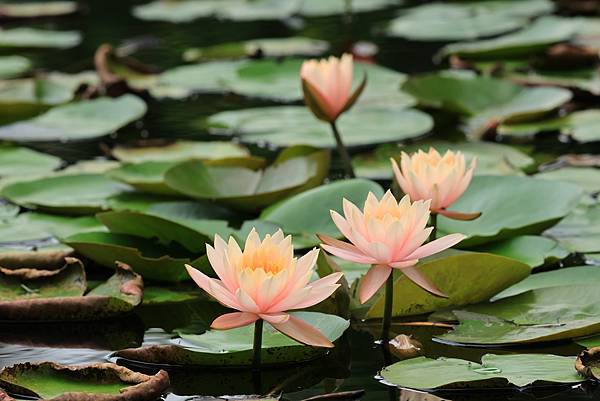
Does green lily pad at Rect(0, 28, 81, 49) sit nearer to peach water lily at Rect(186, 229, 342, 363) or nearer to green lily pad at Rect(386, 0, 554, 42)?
green lily pad at Rect(386, 0, 554, 42)

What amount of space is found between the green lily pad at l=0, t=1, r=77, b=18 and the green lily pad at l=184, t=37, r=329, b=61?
1384 millimetres

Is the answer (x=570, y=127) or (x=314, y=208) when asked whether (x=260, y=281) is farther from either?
(x=570, y=127)

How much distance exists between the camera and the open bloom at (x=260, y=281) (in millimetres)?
1319

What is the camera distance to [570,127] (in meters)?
2.92

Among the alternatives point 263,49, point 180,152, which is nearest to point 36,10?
point 263,49

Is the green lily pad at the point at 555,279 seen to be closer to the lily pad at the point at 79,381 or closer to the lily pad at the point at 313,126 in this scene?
the lily pad at the point at 79,381

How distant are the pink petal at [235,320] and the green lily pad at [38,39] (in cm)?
338

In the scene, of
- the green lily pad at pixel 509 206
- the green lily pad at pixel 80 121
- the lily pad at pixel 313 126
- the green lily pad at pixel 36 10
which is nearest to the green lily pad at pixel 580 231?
the green lily pad at pixel 509 206

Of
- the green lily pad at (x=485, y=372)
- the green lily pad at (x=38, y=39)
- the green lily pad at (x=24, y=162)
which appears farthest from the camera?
the green lily pad at (x=38, y=39)

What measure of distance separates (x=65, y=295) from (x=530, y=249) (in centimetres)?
77

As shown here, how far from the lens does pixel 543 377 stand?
4.75 feet

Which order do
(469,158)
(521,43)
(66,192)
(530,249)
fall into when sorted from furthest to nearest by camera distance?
(521,43), (469,158), (66,192), (530,249)

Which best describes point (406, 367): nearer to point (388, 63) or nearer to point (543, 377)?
point (543, 377)

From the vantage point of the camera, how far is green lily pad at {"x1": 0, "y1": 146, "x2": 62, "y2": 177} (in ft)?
8.66
